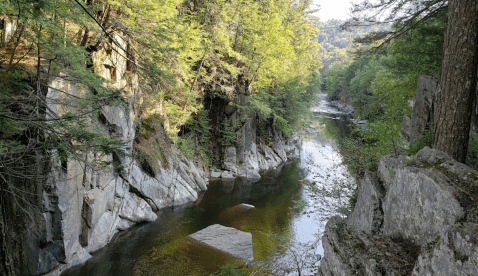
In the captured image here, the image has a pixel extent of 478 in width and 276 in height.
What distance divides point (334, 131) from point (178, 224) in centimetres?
2554

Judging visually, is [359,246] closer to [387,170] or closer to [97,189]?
[387,170]

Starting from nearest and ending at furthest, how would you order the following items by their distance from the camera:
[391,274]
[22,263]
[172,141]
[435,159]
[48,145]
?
[391,274] < [48,145] < [435,159] < [22,263] < [172,141]

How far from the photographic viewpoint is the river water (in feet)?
29.0

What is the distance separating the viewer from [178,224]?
11.9 metres

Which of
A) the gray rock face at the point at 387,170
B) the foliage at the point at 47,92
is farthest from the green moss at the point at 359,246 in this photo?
the foliage at the point at 47,92

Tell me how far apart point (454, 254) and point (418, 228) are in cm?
162

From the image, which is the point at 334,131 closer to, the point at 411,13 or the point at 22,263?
the point at 411,13

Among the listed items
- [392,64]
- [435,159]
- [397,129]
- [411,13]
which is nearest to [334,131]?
[392,64]

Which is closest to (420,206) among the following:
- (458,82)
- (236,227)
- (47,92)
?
(458,82)

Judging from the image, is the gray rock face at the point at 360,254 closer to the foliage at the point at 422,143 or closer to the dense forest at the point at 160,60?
the foliage at the point at 422,143

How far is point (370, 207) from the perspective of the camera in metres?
6.27

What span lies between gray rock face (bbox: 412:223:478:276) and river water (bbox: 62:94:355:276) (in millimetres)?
5147

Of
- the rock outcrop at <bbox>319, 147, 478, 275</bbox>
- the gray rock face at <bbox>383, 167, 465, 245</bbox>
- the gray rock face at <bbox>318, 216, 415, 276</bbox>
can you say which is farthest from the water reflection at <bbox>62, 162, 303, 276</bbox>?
the gray rock face at <bbox>383, 167, 465, 245</bbox>

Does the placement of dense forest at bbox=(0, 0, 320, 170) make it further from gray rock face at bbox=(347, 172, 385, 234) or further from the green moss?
gray rock face at bbox=(347, 172, 385, 234)
